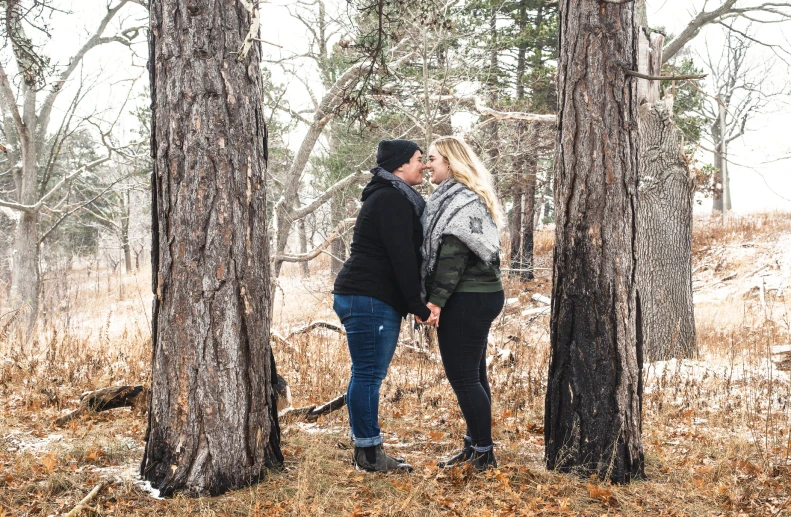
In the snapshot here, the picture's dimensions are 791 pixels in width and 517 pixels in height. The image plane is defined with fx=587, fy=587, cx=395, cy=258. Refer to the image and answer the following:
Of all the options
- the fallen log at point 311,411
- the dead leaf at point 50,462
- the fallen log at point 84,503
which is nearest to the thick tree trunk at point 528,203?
the fallen log at point 311,411

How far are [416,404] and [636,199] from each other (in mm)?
2853

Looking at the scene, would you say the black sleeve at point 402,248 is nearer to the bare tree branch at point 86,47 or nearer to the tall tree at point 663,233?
the tall tree at point 663,233

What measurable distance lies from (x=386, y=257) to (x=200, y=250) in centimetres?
106

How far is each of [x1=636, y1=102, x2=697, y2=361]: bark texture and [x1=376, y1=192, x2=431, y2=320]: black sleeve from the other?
561cm

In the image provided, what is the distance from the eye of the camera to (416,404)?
17.7ft

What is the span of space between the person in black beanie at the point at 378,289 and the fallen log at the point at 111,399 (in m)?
2.27

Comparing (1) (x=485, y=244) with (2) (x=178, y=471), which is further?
(1) (x=485, y=244)

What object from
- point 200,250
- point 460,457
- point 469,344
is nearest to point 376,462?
point 460,457

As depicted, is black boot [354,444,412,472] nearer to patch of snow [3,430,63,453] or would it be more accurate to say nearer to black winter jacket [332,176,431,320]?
black winter jacket [332,176,431,320]

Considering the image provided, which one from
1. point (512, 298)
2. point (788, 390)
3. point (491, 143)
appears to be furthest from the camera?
point (512, 298)

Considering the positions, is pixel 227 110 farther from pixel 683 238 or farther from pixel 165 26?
pixel 683 238

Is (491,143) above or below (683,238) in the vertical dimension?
above

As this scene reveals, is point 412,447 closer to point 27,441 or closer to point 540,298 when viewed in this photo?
point 27,441

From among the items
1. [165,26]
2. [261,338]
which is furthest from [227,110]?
[261,338]
